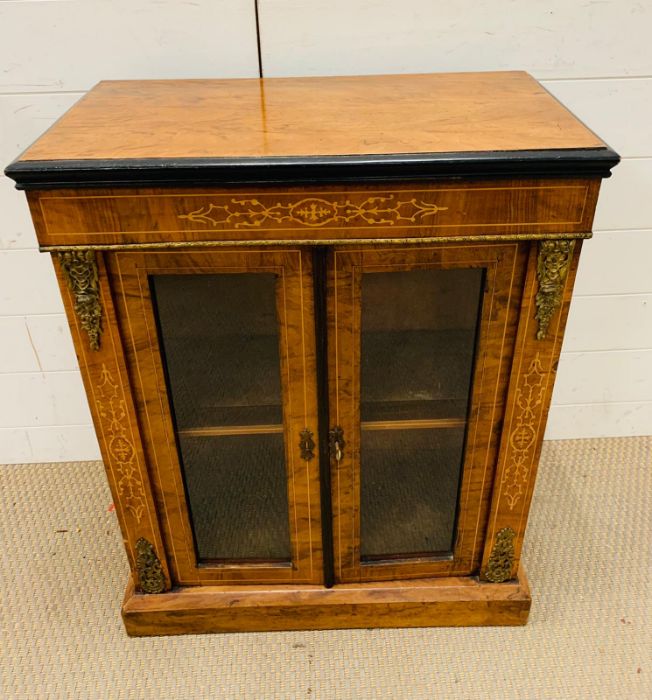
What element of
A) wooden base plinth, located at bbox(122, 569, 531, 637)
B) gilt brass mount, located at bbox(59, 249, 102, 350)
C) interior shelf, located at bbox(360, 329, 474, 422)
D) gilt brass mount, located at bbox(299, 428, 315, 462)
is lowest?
wooden base plinth, located at bbox(122, 569, 531, 637)

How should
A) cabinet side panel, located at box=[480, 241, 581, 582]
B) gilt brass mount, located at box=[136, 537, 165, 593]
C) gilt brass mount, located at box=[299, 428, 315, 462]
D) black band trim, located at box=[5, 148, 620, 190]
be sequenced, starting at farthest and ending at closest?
gilt brass mount, located at box=[136, 537, 165, 593] < gilt brass mount, located at box=[299, 428, 315, 462] < cabinet side panel, located at box=[480, 241, 581, 582] < black band trim, located at box=[5, 148, 620, 190]

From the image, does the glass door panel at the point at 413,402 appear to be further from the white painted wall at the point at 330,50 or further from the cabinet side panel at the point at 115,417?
the white painted wall at the point at 330,50

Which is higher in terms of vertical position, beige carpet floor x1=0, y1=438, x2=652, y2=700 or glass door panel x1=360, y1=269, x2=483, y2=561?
glass door panel x1=360, y1=269, x2=483, y2=561

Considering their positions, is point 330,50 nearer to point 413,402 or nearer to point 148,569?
point 413,402

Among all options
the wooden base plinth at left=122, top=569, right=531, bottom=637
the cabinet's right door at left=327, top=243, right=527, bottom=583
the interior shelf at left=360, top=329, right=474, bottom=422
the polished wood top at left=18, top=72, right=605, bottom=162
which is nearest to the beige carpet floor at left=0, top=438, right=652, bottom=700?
the wooden base plinth at left=122, top=569, right=531, bottom=637

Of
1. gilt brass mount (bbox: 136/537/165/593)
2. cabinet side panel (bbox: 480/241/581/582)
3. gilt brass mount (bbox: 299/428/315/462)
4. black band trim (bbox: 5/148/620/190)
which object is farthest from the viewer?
gilt brass mount (bbox: 136/537/165/593)

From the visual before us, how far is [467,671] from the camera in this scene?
47.6 inches

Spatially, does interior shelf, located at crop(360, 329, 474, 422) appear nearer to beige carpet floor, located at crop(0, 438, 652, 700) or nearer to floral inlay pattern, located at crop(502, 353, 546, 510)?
floral inlay pattern, located at crop(502, 353, 546, 510)

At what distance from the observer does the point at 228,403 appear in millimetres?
1081

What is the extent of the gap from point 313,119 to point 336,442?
1.61 feet

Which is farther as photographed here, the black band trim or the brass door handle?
the brass door handle

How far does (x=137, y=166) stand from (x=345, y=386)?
0.44 m

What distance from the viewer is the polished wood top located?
865 millimetres

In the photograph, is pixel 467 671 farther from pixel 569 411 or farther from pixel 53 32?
pixel 53 32
